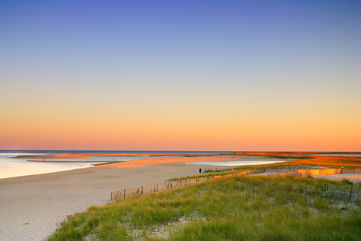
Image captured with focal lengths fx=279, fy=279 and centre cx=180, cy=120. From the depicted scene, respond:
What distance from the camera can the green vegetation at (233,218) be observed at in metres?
A: 8.30

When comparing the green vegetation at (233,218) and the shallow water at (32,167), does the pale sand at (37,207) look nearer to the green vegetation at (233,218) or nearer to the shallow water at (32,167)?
the green vegetation at (233,218)

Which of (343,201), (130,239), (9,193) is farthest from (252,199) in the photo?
(9,193)

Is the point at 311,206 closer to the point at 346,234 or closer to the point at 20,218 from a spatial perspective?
the point at 346,234

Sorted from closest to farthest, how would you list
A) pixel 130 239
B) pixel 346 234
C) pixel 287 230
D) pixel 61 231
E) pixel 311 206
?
pixel 346 234 → pixel 287 230 → pixel 130 239 → pixel 61 231 → pixel 311 206

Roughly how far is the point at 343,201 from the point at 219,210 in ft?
24.3

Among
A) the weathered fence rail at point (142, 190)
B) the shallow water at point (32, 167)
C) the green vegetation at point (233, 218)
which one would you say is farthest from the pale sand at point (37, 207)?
the shallow water at point (32, 167)

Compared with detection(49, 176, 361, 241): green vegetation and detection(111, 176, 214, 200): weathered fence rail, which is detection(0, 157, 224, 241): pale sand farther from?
detection(49, 176, 361, 241): green vegetation

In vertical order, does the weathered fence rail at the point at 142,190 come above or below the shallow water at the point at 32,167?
above

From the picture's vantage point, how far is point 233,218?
1089 centimetres

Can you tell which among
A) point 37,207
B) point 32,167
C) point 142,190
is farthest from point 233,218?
point 32,167

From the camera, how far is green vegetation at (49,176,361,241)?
8.30 m

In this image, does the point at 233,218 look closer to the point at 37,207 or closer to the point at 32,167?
the point at 37,207

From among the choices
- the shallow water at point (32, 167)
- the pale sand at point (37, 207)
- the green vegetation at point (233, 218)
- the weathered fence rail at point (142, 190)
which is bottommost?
the shallow water at point (32, 167)

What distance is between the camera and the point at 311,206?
1456 cm
